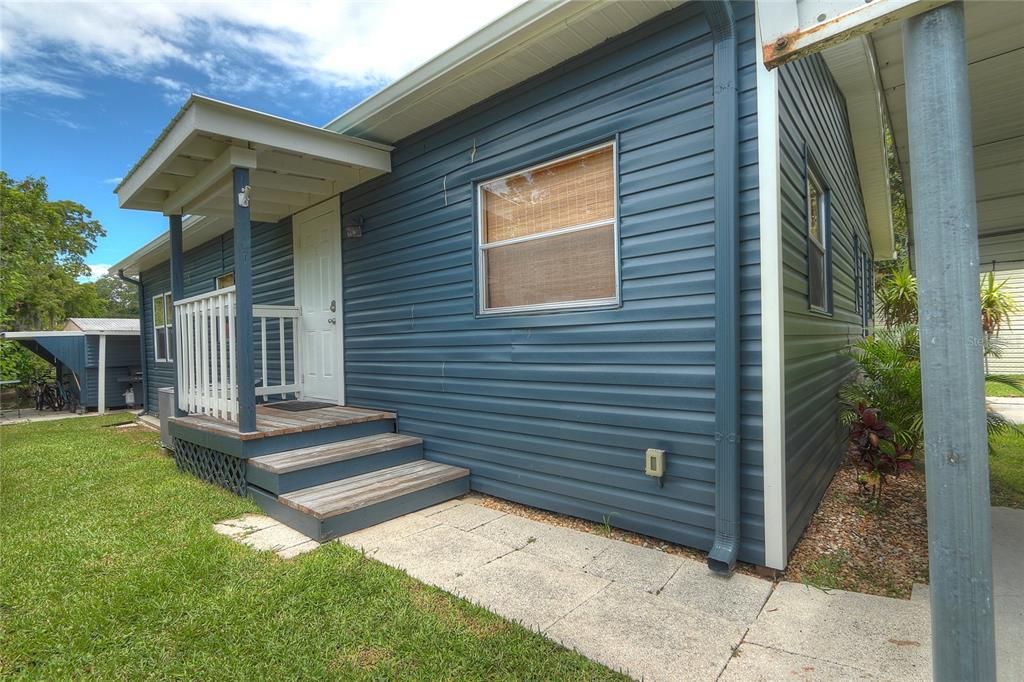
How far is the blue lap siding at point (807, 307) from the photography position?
2.77 m

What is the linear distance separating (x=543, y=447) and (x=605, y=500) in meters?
0.56

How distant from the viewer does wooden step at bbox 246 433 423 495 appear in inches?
136

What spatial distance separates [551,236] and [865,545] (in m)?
2.65

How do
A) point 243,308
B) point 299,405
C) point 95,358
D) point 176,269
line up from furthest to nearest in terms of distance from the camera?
point 95,358, point 299,405, point 176,269, point 243,308

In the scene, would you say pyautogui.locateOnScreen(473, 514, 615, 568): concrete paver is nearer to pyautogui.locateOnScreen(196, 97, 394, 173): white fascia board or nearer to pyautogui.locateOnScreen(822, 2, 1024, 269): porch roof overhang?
pyautogui.locateOnScreen(822, 2, 1024, 269): porch roof overhang

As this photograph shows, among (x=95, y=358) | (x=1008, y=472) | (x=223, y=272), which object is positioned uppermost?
(x=223, y=272)

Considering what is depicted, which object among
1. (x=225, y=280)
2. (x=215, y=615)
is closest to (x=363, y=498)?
(x=215, y=615)

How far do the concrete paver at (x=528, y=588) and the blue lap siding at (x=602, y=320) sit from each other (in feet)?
2.24

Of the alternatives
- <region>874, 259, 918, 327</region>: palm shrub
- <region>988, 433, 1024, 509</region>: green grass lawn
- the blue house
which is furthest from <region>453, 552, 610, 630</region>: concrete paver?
<region>874, 259, 918, 327</region>: palm shrub

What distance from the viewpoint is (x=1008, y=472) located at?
4332mm

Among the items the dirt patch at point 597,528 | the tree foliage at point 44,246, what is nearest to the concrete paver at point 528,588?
the dirt patch at point 597,528

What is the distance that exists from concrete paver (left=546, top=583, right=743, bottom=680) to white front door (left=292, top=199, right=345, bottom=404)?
372 centimetres

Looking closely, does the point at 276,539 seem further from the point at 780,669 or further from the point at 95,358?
the point at 95,358

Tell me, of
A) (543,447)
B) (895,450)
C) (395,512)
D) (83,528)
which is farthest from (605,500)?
(83,528)
